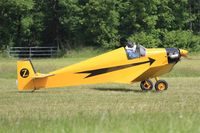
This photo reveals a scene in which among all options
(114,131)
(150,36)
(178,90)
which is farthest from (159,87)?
(150,36)

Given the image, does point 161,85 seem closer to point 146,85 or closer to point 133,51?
point 146,85

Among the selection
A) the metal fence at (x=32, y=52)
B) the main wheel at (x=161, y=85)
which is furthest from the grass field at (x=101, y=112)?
the metal fence at (x=32, y=52)

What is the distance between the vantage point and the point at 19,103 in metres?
16.2

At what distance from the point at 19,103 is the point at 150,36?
125ft

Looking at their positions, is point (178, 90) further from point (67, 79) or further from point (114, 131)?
point (114, 131)

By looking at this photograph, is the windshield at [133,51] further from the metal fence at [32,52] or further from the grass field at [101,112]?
the metal fence at [32,52]

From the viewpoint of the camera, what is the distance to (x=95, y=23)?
54.2 meters

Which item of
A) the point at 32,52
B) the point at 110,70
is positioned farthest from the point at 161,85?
the point at 32,52

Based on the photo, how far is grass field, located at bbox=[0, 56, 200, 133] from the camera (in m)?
7.97

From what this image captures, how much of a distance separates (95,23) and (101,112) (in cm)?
4156

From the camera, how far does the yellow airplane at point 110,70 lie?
19.8m

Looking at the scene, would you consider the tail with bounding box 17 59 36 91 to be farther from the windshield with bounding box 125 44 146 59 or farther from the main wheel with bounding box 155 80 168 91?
the main wheel with bounding box 155 80 168 91

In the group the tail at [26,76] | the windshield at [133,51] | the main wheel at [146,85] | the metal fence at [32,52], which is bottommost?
the metal fence at [32,52]

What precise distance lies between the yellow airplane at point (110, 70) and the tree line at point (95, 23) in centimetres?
3226
